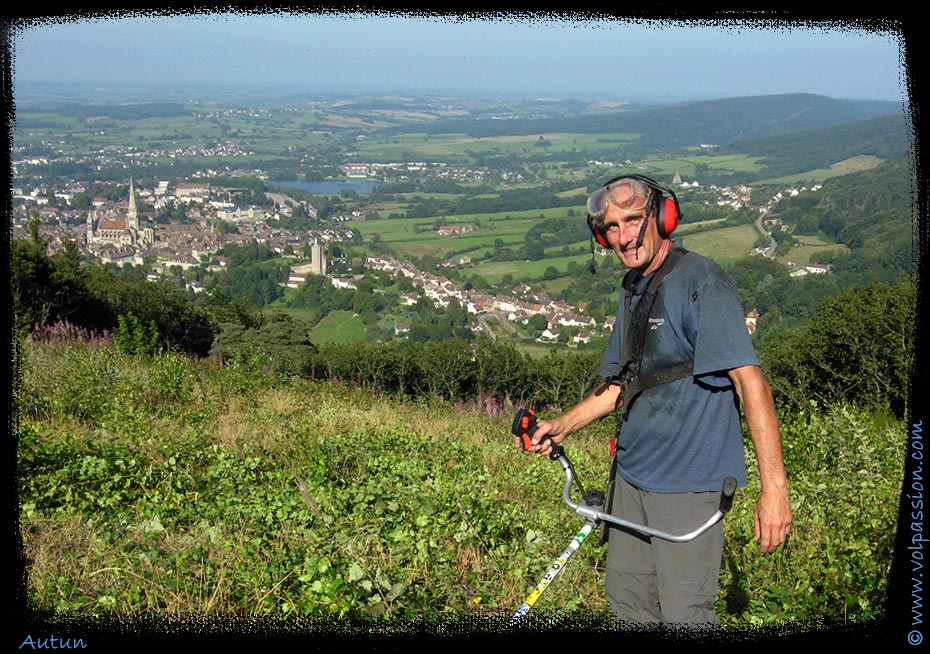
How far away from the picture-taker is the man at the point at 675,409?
266 cm

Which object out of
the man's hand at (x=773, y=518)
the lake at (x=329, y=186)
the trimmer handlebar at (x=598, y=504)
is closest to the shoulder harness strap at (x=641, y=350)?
the trimmer handlebar at (x=598, y=504)

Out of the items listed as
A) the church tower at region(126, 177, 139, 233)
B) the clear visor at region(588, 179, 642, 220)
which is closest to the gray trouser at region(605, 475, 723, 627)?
the clear visor at region(588, 179, 642, 220)

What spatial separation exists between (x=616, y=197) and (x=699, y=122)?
5155 inches

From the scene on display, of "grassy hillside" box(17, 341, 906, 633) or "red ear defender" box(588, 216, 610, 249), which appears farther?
"grassy hillside" box(17, 341, 906, 633)

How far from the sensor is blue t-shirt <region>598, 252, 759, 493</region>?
271 centimetres

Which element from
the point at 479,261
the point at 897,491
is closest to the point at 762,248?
the point at 479,261

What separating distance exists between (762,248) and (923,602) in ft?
175

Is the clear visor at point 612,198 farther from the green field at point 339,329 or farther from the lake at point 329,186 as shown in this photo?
the lake at point 329,186

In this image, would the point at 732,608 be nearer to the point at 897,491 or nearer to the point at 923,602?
the point at 923,602

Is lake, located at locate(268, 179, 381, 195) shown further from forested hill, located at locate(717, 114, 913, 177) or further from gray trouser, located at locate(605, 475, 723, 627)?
gray trouser, located at locate(605, 475, 723, 627)

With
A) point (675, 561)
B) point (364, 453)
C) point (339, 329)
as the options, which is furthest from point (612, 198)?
point (339, 329)

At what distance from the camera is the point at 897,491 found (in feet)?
17.3

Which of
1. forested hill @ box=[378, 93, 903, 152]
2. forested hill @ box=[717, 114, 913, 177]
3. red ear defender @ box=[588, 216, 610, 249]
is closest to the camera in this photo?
red ear defender @ box=[588, 216, 610, 249]

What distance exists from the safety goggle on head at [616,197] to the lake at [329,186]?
84669 mm
